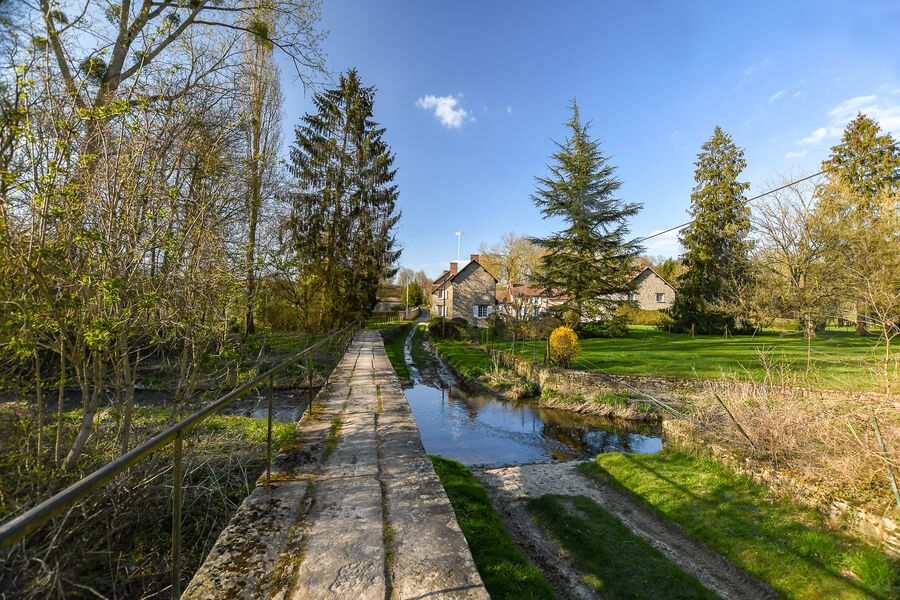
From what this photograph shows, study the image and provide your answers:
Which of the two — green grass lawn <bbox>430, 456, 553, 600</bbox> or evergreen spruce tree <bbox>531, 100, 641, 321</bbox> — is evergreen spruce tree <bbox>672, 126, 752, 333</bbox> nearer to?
evergreen spruce tree <bbox>531, 100, 641, 321</bbox>

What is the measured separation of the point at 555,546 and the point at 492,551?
156 centimetres

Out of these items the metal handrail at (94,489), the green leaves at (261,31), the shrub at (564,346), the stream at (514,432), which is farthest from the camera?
the shrub at (564,346)

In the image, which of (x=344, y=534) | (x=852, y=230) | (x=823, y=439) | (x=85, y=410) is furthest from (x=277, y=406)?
(x=852, y=230)

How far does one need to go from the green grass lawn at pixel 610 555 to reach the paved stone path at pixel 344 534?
2.53 m

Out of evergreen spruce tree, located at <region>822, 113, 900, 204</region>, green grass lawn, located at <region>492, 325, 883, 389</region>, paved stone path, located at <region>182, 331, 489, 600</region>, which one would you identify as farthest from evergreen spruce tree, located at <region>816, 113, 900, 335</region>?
paved stone path, located at <region>182, 331, 489, 600</region>

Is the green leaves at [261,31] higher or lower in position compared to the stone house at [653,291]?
higher

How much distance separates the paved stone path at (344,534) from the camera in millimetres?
2232

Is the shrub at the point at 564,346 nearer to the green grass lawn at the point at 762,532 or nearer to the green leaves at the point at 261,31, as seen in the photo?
the green grass lawn at the point at 762,532

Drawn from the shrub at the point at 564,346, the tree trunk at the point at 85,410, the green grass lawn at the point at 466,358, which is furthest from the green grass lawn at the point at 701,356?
the tree trunk at the point at 85,410

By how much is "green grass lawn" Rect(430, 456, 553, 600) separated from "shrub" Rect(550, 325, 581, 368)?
9.71 m

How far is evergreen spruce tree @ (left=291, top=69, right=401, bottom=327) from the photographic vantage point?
789 inches

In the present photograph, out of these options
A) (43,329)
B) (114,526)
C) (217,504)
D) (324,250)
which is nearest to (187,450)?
(217,504)

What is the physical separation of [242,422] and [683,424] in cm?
903

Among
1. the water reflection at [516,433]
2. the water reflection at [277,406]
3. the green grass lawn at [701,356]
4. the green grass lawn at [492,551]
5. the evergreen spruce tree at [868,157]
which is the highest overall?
the evergreen spruce tree at [868,157]
